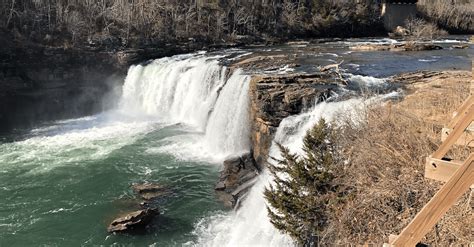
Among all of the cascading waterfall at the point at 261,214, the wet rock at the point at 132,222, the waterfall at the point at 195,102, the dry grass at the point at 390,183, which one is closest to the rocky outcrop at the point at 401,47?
the waterfall at the point at 195,102

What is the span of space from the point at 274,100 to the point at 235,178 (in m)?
3.25

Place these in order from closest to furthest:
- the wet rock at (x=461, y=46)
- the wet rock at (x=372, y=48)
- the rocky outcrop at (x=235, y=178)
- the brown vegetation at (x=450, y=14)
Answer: the rocky outcrop at (x=235, y=178)
the wet rock at (x=372, y=48)
the wet rock at (x=461, y=46)
the brown vegetation at (x=450, y=14)

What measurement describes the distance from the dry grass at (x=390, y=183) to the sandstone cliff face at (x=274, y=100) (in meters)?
5.88

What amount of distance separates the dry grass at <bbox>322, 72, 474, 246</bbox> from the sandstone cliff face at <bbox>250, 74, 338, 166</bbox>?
5.88m

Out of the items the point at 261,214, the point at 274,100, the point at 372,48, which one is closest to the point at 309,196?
the point at 261,214

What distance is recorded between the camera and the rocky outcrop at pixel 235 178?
14.7 m

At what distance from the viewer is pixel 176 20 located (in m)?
38.1

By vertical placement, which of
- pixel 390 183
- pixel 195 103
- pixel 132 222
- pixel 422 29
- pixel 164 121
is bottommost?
pixel 132 222

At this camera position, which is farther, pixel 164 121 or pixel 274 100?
Answer: pixel 164 121

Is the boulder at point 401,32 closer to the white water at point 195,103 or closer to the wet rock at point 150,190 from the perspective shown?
the white water at point 195,103

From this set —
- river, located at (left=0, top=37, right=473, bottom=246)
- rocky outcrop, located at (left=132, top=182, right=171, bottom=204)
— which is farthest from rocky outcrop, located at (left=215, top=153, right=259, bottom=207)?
rocky outcrop, located at (left=132, top=182, right=171, bottom=204)

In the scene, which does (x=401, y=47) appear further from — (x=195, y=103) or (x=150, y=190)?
(x=150, y=190)

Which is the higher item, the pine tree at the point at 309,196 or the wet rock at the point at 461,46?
the wet rock at the point at 461,46

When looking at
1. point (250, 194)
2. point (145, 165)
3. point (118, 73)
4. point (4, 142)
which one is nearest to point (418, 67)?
point (250, 194)
